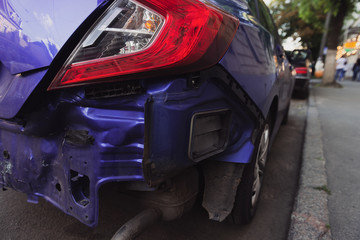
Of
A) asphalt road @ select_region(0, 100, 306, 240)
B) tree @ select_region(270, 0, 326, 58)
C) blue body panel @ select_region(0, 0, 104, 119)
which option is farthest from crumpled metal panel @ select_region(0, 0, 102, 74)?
tree @ select_region(270, 0, 326, 58)

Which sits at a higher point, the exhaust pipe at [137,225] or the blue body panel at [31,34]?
the blue body panel at [31,34]

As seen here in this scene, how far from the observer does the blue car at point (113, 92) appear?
1025mm

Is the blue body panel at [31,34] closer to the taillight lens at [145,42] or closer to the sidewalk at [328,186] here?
the taillight lens at [145,42]

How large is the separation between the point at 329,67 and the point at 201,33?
539 inches

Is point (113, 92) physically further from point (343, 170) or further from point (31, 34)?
point (343, 170)

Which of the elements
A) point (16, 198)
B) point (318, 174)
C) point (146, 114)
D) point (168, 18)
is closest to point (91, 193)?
point (146, 114)

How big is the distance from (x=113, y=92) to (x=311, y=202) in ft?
A: 6.69

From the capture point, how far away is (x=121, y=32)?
1.05 metres

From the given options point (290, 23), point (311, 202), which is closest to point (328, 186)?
point (311, 202)

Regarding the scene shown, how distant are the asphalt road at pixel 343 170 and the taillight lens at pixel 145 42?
1.76 metres

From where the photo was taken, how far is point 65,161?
4.15 ft

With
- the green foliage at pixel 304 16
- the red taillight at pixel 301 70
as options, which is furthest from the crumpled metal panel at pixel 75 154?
the green foliage at pixel 304 16

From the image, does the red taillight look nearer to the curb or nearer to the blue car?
the curb

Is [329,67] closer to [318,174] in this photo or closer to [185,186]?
[318,174]
